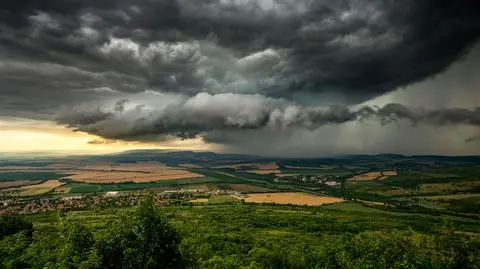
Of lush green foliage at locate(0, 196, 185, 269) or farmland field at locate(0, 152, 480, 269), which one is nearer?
lush green foliage at locate(0, 196, 185, 269)

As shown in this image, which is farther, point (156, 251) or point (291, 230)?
point (291, 230)

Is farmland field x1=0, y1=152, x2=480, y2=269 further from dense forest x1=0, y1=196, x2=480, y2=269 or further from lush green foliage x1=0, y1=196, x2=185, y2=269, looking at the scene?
lush green foliage x1=0, y1=196, x2=185, y2=269

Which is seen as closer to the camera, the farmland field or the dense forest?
the dense forest

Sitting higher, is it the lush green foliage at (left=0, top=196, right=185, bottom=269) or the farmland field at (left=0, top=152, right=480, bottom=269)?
the lush green foliage at (left=0, top=196, right=185, bottom=269)

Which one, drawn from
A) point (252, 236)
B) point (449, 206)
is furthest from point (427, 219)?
point (252, 236)

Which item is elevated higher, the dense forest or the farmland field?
the dense forest

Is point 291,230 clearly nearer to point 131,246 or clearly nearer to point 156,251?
point 156,251

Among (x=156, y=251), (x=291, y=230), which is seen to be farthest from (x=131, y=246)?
(x=291, y=230)

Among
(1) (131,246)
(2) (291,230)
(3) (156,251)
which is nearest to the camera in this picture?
(3) (156,251)

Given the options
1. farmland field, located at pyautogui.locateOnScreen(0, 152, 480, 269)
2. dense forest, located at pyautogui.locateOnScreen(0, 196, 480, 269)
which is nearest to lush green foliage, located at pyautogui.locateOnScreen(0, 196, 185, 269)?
dense forest, located at pyautogui.locateOnScreen(0, 196, 480, 269)

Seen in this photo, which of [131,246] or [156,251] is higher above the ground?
[131,246]

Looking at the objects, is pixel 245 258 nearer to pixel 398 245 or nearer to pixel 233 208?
pixel 398 245
